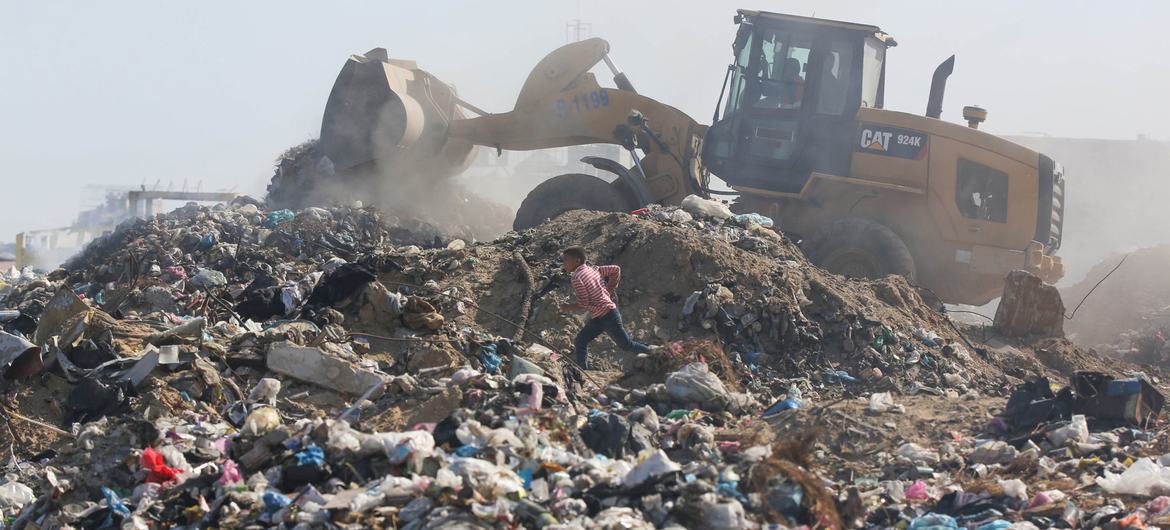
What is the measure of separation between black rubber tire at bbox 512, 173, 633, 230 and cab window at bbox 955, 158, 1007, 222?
351 cm

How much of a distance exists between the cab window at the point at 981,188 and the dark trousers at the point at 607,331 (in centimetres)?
462

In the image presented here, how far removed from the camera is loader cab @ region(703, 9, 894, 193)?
11.4 m

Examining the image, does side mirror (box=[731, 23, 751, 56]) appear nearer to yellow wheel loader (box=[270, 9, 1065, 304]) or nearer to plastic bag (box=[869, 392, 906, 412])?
yellow wheel loader (box=[270, 9, 1065, 304])

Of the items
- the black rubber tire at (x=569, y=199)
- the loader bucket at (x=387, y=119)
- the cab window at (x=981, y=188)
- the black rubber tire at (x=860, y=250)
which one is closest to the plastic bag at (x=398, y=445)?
the black rubber tire at (x=860, y=250)

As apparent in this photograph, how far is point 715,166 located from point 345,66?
476cm

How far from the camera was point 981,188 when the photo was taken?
11.4 metres

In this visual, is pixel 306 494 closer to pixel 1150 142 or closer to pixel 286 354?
pixel 286 354

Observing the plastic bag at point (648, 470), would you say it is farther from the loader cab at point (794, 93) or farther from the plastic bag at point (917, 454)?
the loader cab at point (794, 93)

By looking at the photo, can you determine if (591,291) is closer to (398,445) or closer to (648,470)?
(398,445)

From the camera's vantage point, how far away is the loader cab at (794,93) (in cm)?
1140

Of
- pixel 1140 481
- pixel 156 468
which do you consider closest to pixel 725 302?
pixel 1140 481

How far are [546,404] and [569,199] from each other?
19.6 ft

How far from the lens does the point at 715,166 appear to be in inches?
474

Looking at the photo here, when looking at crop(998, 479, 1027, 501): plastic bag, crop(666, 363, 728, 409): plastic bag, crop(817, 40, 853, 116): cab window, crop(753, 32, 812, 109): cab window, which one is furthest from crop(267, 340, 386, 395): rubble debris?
crop(817, 40, 853, 116): cab window
